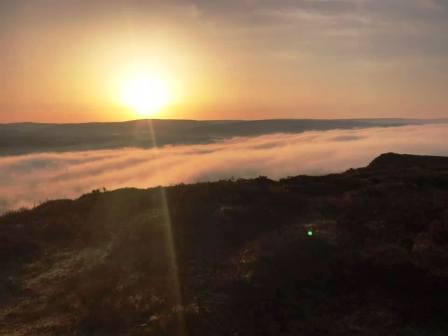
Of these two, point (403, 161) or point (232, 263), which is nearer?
point (232, 263)

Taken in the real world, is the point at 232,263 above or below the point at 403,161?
below

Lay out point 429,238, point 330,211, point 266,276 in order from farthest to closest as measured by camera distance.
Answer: point 330,211 → point 429,238 → point 266,276

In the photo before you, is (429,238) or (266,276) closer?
(266,276)

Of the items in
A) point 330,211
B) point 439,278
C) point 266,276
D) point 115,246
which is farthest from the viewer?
point 330,211

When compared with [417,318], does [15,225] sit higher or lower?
higher

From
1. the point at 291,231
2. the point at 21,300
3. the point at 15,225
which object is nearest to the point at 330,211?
the point at 291,231

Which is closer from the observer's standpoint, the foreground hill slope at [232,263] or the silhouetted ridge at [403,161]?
the foreground hill slope at [232,263]

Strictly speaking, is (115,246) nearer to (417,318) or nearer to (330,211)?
(330,211)

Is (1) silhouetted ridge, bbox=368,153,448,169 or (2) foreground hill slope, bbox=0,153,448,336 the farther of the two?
(1) silhouetted ridge, bbox=368,153,448,169

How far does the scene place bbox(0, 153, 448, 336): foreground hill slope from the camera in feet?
48.0

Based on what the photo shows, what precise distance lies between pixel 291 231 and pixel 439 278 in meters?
7.22

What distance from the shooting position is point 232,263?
19.6m

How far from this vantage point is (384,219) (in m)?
23.3

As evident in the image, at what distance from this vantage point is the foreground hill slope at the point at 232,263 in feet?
48.0
